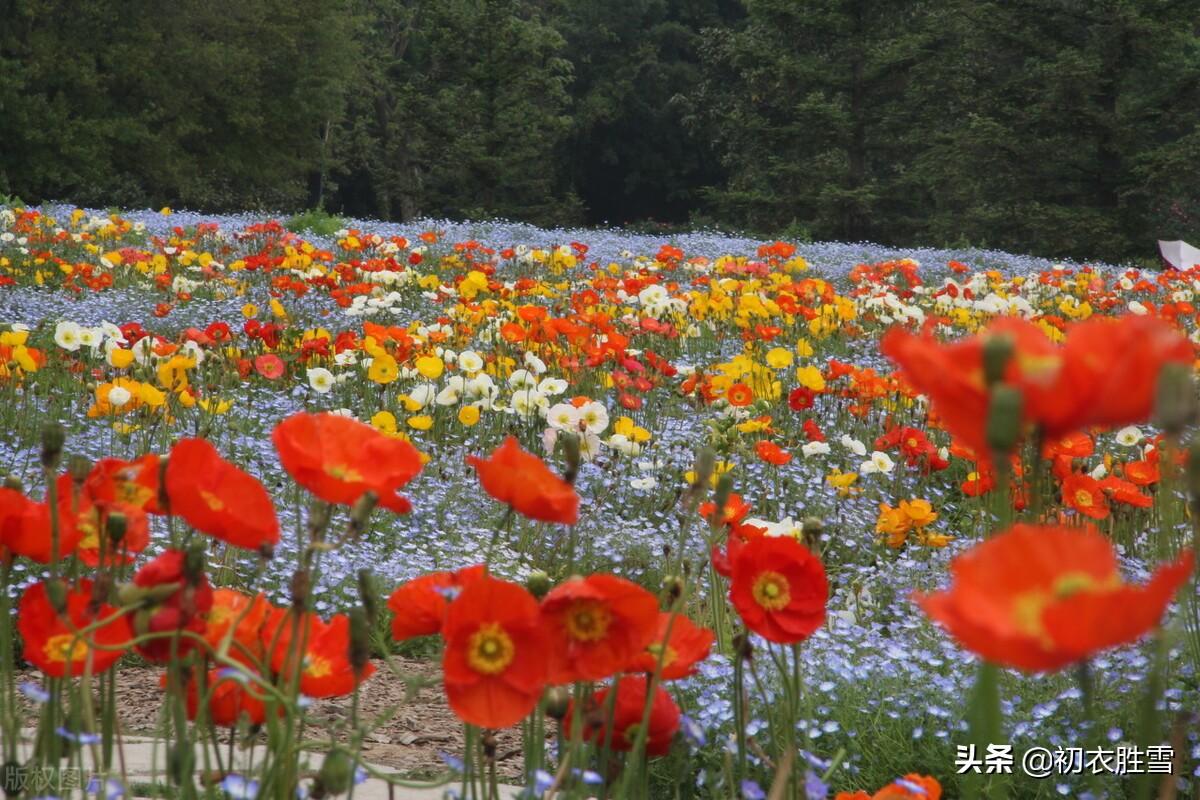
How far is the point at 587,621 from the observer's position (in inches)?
44.4

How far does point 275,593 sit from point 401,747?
2.79 feet

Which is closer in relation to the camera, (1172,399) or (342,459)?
(1172,399)

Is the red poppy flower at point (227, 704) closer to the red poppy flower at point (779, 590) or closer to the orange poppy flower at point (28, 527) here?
the orange poppy flower at point (28, 527)

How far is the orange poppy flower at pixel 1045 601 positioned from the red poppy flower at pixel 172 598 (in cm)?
59

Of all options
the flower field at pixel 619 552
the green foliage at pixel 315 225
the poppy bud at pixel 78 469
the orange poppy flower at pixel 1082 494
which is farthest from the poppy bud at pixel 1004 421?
the green foliage at pixel 315 225

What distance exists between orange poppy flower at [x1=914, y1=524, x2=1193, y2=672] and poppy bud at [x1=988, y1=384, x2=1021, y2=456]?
6cm

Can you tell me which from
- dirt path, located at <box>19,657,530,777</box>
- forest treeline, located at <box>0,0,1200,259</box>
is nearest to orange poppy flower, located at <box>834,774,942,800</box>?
dirt path, located at <box>19,657,530,777</box>

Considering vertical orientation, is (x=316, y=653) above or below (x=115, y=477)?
below

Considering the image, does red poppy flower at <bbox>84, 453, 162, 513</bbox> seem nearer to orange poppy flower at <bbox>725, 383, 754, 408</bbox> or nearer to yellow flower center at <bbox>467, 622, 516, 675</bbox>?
yellow flower center at <bbox>467, 622, 516, 675</bbox>

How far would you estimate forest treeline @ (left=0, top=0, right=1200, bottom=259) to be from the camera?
82.5ft

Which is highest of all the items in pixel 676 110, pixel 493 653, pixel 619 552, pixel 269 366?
pixel 676 110

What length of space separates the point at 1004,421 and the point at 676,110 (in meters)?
37.9

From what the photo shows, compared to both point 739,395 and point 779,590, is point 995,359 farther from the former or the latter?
point 739,395

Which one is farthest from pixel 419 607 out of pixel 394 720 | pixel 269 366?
pixel 269 366
